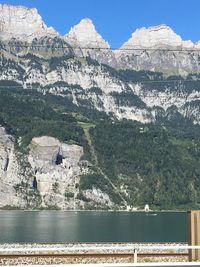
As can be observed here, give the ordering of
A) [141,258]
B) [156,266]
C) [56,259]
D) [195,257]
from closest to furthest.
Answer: [156,266]
[195,257]
[141,258]
[56,259]

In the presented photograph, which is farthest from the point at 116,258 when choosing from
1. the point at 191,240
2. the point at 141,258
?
the point at 191,240

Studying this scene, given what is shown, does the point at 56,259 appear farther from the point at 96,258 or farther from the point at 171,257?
the point at 171,257

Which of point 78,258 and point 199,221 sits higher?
point 199,221

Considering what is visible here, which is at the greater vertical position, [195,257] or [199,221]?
[199,221]

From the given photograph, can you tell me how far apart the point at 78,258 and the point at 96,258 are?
35.9 inches

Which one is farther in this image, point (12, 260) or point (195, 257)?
point (12, 260)

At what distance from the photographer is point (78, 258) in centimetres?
2445

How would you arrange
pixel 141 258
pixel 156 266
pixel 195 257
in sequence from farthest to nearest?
pixel 141 258
pixel 195 257
pixel 156 266

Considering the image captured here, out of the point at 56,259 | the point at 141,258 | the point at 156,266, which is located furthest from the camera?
the point at 56,259

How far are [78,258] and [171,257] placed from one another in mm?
4129

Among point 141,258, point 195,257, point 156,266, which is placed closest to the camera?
point 156,266

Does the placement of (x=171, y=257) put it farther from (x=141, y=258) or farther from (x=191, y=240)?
(x=191, y=240)

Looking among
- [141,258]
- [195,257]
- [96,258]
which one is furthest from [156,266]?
[96,258]

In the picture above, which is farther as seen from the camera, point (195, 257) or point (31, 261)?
point (31, 261)
